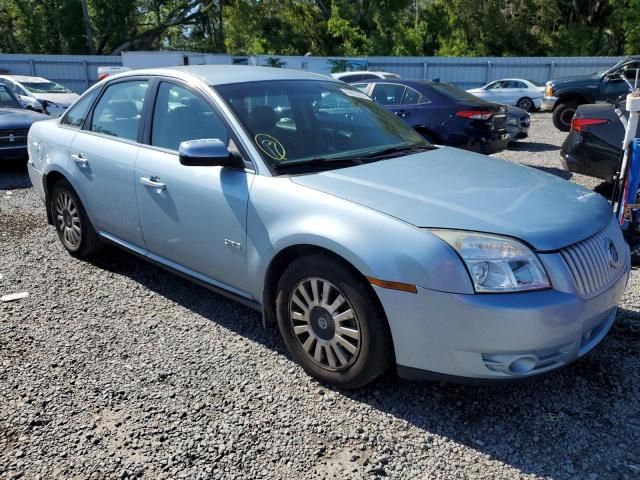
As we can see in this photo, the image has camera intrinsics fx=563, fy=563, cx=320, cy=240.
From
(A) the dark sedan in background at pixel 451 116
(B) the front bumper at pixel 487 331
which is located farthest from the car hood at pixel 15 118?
(B) the front bumper at pixel 487 331

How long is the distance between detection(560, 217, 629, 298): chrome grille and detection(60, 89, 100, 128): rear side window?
12.8 feet

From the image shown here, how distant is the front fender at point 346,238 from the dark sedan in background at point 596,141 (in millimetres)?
4356

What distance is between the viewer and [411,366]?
8.87ft

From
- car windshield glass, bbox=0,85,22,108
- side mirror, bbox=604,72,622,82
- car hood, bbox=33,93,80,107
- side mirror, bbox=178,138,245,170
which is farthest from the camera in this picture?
car hood, bbox=33,93,80,107

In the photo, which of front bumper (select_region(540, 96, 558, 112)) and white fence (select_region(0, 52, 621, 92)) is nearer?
front bumper (select_region(540, 96, 558, 112))

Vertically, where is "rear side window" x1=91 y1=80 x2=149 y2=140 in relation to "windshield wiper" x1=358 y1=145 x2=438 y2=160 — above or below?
above

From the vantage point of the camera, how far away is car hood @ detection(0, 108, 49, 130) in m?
8.94

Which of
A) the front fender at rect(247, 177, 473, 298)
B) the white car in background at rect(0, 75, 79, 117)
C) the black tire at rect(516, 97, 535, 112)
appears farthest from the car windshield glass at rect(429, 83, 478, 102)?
the black tire at rect(516, 97, 535, 112)

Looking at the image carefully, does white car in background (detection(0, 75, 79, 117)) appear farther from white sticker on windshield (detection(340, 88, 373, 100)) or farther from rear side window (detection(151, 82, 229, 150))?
white sticker on windshield (detection(340, 88, 373, 100))

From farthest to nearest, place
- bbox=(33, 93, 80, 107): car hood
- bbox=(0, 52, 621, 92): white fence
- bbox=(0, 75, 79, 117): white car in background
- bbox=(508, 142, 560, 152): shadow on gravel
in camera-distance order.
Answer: bbox=(0, 52, 621, 92): white fence → bbox=(33, 93, 80, 107): car hood → bbox=(0, 75, 79, 117): white car in background → bbox=(508, 142, 560, 152): shadow on gravel

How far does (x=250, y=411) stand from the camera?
9.64 feet

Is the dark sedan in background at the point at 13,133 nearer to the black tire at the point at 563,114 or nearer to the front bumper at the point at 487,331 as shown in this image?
the front bumper at the point at 487,331

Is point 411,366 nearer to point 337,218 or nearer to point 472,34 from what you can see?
point 337,218

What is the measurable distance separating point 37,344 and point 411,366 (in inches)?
97.5
